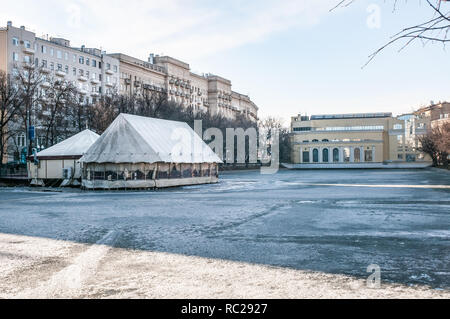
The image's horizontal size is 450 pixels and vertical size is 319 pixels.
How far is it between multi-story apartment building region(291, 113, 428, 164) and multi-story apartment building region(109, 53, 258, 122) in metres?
22.0

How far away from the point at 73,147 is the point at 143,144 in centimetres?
685

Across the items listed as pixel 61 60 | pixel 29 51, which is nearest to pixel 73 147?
pixel 29 51

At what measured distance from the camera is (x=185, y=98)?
11331cm

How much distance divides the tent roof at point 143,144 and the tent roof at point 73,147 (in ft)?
9.84

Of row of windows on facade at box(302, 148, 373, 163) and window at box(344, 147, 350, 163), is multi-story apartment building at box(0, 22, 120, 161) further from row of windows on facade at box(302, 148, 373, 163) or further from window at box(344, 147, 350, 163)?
window at box(344, 147, 350, 163)

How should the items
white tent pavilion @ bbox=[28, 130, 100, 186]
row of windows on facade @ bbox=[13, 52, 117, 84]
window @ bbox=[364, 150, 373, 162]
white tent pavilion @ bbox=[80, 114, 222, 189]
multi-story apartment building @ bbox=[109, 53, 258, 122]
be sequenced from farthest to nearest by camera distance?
window @ bbox=[364, 150, 373, 162]
multi-story apartment building @ bbox=[109, 53, 258, 122]
row of windows on facade @ bbox=[13, 52, 117, 84]
white tent pavilion @ bbox=[28, 130, 100, 186]
white tent pavilion @ bbox=[80, 114, 222, 189]

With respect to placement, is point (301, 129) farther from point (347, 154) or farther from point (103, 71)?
point (103, 71)

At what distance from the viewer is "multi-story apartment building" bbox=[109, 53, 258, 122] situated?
97438mm

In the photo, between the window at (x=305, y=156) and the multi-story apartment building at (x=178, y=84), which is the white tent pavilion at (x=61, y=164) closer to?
the multi-story apartment building at (x=178, y=84)

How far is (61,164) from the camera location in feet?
118

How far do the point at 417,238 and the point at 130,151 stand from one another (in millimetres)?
25112

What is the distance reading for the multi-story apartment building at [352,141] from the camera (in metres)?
115

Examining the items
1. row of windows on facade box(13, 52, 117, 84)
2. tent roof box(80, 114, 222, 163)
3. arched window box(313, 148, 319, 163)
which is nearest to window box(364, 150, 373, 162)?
arched window box(313, 148, 319, 163)

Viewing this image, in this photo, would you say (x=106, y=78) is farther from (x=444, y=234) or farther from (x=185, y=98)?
(x=444, y=234)
